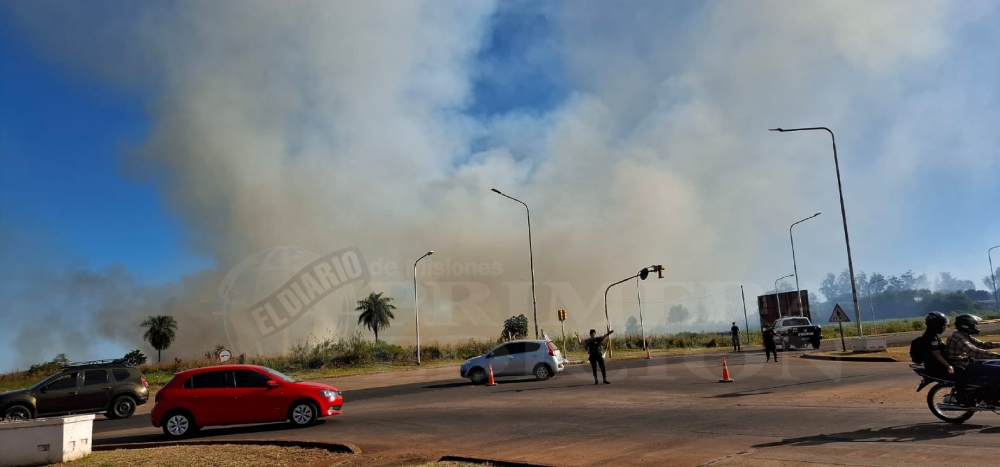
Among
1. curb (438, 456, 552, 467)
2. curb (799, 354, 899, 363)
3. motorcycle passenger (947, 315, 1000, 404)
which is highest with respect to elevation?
motorcycle passenger (947, 315, 1000, 404)

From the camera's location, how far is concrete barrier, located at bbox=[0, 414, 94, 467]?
35.5 ft

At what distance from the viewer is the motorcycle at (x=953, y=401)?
9.49 m

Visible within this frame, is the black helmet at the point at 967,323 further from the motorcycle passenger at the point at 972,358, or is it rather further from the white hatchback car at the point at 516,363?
the white hatchback car at the point at 516,363

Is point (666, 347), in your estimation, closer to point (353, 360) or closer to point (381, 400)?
point (353, 360)

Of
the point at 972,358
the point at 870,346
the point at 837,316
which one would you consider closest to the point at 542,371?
the point at 837,316

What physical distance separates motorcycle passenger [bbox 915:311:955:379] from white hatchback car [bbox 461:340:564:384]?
1650 centimetres

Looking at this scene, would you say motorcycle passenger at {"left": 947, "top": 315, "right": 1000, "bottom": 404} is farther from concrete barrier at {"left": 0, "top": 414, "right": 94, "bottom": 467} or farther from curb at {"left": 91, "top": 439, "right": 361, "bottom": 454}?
concrete barrier at {"left": 0, "top": 414, "right": 94, "bottom": 467}

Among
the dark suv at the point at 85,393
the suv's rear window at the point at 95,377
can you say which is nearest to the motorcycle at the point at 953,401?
the dark suv at the point at 85,393

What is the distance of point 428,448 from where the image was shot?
34.7 feet

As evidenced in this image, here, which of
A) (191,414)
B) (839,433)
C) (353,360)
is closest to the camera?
(839,433)

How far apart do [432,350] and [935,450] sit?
155ft

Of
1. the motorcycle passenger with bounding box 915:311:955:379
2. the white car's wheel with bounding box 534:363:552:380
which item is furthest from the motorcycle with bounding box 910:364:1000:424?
the white car's wheel with bounding box 534:363:552:380

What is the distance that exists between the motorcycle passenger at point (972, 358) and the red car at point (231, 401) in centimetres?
1156

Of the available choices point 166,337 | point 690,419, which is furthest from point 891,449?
point 166,337
